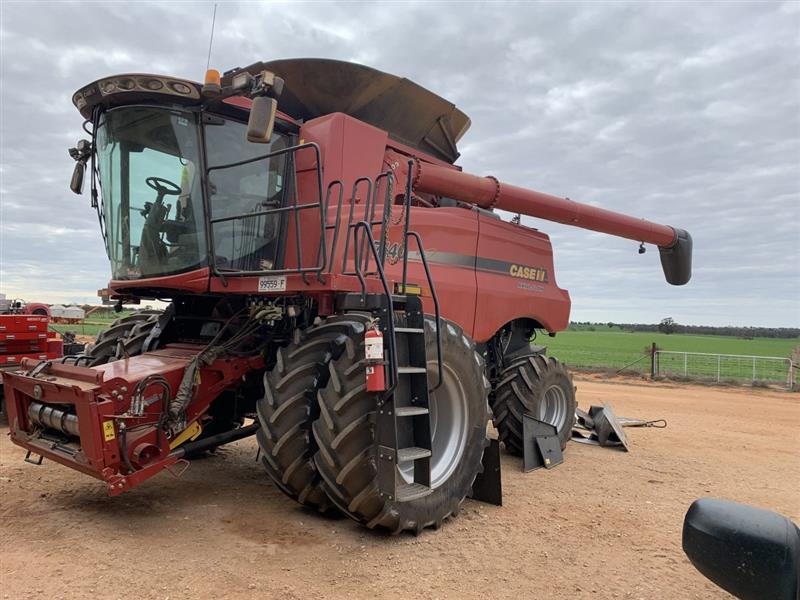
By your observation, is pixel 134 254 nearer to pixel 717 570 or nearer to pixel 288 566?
pixel 288 566

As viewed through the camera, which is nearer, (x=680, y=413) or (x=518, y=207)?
(x=518, y=207)

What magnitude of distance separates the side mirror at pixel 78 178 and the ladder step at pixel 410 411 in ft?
12.5

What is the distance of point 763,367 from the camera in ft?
55.7

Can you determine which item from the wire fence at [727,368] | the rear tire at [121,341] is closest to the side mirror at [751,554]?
the rear tire at [121,341]

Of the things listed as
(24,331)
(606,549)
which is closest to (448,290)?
(606,549)

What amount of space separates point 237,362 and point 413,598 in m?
2.30

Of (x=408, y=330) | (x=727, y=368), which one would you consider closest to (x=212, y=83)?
(x=408, y=330)

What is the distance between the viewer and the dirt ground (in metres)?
3.27

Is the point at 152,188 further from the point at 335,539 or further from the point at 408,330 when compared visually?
the point at 335,539

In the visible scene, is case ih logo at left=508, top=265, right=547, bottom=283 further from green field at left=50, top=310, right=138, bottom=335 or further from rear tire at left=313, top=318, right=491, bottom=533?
green field at left=50, top=310, right=138, bottom=335

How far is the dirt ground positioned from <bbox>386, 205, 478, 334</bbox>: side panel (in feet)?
5.99

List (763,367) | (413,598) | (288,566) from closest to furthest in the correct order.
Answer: (413,598)
(288,566)
(763,367)

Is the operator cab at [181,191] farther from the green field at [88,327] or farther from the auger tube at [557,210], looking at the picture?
the green field at [88,327]

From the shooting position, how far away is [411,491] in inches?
153
